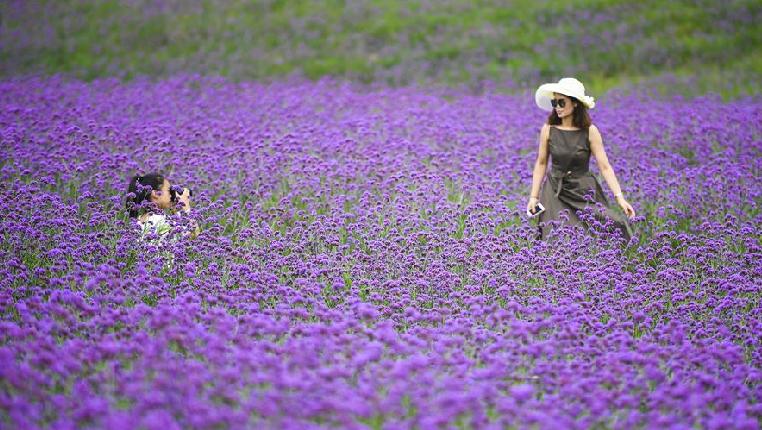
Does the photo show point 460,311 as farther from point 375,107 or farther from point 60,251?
point 375,107

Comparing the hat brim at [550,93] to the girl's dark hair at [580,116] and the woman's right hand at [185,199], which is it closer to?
the girl's dark hair at [580,116]

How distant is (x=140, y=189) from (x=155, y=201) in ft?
0.47

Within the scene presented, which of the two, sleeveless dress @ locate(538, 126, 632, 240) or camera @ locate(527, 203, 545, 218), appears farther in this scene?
sleeveless dress @ locate(538, 126, 632, 240)

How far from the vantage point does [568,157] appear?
19.5ft

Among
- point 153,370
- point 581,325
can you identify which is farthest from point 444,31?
point 153,370

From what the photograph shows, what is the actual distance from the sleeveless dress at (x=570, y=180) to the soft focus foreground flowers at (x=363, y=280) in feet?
1.11

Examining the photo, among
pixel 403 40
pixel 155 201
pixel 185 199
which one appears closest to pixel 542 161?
pixel 185 199

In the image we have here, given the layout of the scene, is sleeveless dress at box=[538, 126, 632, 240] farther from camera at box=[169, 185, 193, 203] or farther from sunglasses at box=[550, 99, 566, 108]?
camera at box=[169, 185, 193, 203]

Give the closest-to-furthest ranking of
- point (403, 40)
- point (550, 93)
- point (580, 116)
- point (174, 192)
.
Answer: point (174, 192)
point (580, 116)
point (550, 93)
point (403, 40)

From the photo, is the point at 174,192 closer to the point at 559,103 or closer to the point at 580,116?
the point at 559,103

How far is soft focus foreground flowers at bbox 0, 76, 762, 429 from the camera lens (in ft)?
9.12

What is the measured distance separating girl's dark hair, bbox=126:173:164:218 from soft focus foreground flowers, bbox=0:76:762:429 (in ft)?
0.61

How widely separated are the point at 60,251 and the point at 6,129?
294cm

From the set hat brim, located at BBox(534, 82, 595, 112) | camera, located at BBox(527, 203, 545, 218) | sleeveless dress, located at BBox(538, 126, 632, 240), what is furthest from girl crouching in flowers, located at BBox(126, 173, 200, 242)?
hat brim, located at BBox(534, 82, 595, 112)
